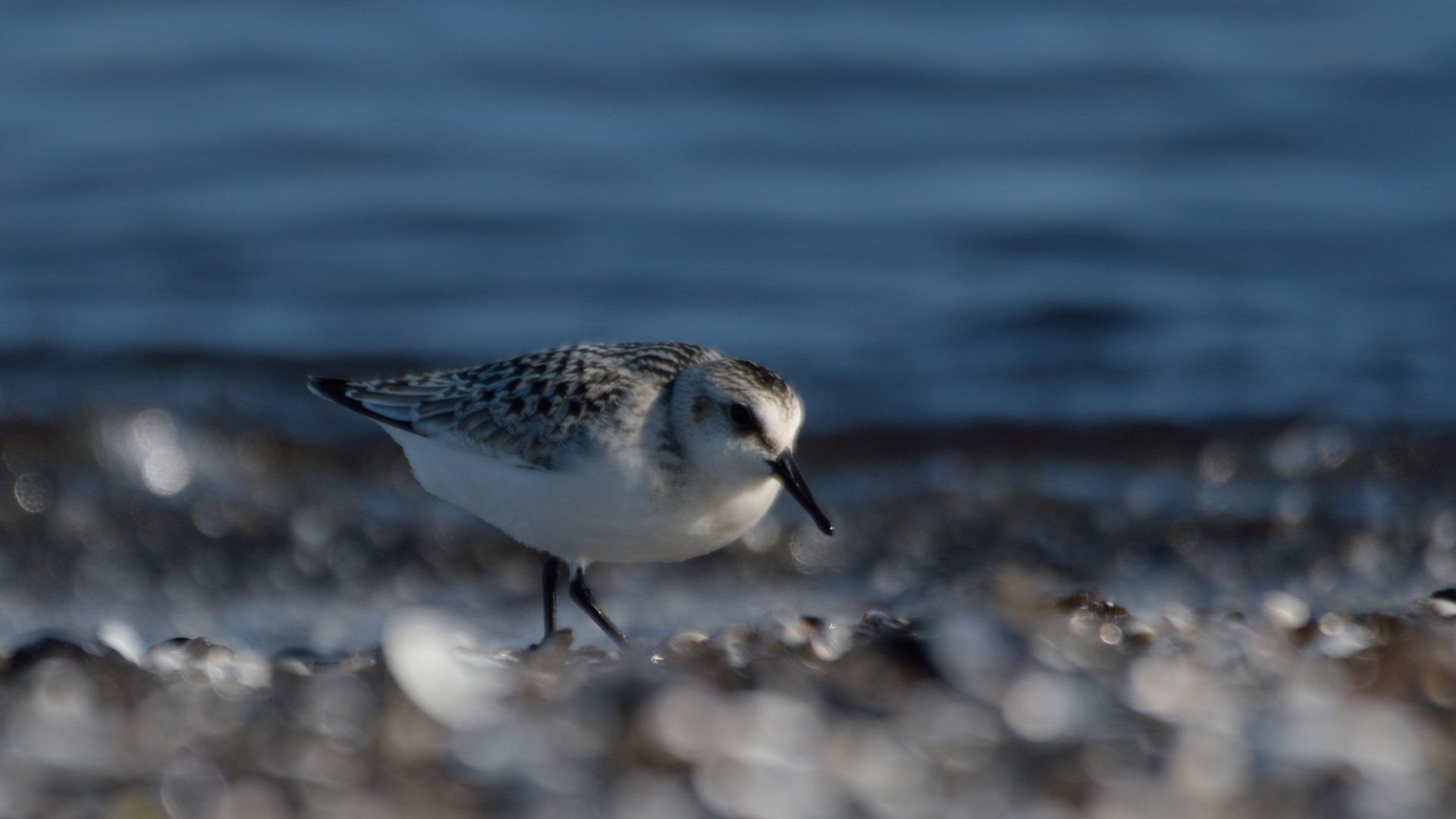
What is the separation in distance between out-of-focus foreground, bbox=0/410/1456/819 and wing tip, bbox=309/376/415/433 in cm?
72

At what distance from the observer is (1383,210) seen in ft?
35.0

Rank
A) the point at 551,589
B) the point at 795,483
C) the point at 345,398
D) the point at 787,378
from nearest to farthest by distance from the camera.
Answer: the point at 795,483 < the point at 551,589 < the point at 345,398 < the point at 787,378

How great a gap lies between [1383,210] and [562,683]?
873 cm

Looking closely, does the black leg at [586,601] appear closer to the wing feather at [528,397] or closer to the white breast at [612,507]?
the white breast at [612,507]

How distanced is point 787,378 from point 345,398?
12.6ft

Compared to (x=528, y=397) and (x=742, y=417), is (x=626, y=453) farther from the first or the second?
(x=528, y=397)

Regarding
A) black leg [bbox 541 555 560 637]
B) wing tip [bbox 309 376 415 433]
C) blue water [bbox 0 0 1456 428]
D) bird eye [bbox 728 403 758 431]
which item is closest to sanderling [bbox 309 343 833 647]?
bird eye [bbox 728 403 758 431]

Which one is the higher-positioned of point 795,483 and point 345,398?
point 795,483

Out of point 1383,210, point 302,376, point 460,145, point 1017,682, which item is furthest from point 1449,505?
point 460,145

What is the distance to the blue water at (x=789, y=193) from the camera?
9.34 m

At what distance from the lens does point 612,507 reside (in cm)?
455

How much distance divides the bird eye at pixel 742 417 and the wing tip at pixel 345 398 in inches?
50.8

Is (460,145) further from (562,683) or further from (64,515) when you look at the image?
(562,683)

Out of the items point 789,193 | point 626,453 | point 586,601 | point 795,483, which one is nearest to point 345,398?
point 586,601
